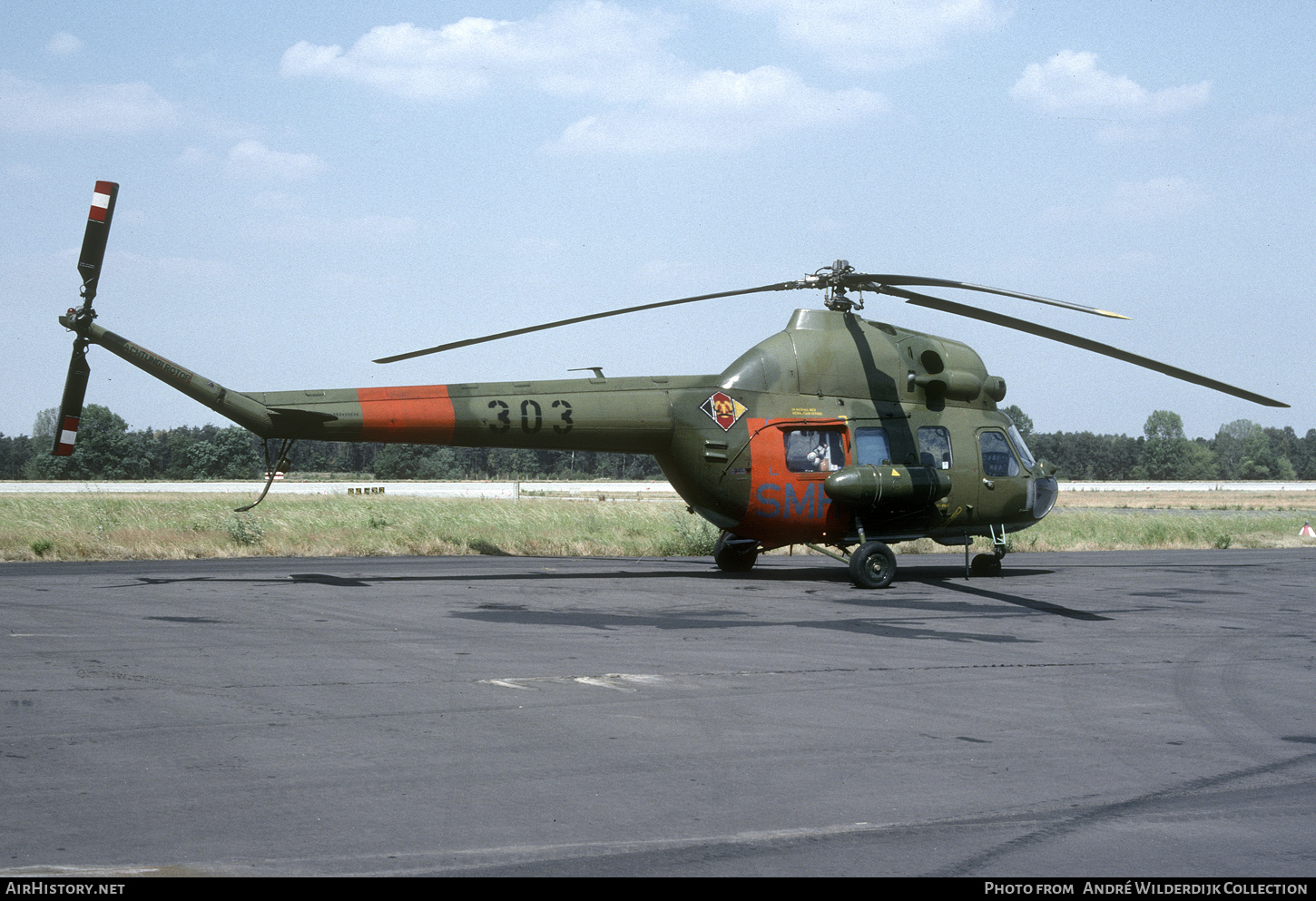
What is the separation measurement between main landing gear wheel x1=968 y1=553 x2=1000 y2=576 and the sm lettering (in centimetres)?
391

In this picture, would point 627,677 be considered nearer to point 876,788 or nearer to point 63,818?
point 876,788

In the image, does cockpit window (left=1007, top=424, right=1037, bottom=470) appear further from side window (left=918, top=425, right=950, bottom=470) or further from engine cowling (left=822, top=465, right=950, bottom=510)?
engine cowling (left=822, top=465, right=950, bottom=510)

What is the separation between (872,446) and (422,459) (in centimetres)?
12324

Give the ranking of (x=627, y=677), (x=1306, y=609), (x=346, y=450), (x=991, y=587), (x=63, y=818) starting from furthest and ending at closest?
(x=346, y=450) → (x=991, y=587) → (x=1306, y=609) → (x=627, y=677) → (x=63, y=818)

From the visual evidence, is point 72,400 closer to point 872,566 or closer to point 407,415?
point 407,415

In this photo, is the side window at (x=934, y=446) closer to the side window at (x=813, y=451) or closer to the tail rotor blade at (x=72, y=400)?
the side window at (x=813, y=451)

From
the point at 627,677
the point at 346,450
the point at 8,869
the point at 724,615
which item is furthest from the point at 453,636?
the point at 346,450

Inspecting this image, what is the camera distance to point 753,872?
4863 millimetres

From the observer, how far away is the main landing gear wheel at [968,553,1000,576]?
20.6 metres

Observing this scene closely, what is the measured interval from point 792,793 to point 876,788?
0.53 m

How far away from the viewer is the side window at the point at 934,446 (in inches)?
773

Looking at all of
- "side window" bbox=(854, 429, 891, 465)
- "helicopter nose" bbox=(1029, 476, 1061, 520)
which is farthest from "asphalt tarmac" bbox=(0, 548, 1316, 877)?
"helicopter nose" bbox=(1029, 476, 1061, 520)

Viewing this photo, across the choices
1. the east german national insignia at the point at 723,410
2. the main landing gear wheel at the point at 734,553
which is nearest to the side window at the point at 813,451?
the east german national insignia at the point at 723,410

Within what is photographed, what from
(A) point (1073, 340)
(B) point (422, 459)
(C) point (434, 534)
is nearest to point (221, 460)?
(B) point (422, 459)
